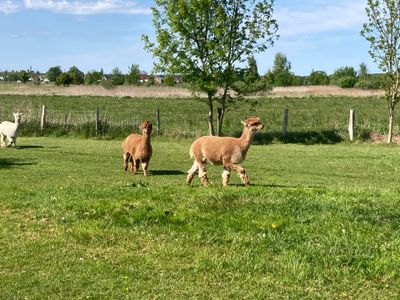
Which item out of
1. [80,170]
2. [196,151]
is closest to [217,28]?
[80,170]

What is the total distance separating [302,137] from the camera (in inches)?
1292

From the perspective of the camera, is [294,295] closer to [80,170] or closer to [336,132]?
[80,170]

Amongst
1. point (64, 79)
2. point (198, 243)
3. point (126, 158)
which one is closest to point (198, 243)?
point (198, 243)

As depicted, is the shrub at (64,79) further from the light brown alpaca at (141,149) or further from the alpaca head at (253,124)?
the alpaca head at (253,124)

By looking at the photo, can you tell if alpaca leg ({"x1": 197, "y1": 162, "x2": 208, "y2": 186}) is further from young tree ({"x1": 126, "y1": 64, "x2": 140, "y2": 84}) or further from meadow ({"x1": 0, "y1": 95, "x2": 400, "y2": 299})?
young tree ({"x1": 126, "y1": 64, "x2": 140, "y2": 84})

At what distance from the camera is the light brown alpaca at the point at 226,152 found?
1241 cm

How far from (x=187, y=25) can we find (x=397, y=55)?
40.5 ft

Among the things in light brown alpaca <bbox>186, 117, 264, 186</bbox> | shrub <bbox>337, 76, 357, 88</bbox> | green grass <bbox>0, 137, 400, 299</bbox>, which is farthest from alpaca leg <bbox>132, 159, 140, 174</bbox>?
shrub <bbox>337, 76, 357, 88</bbox>

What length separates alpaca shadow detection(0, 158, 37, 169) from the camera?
1778 cm

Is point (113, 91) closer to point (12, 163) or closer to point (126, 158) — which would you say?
point (12, 163)

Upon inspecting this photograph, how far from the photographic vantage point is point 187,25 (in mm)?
30094

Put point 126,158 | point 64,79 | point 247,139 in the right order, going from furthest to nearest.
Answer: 1. point 64,79
2. point 126,158
3. point 247,139

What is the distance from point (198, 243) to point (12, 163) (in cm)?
1300

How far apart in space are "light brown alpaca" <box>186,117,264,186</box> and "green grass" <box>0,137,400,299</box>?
5.79ft
